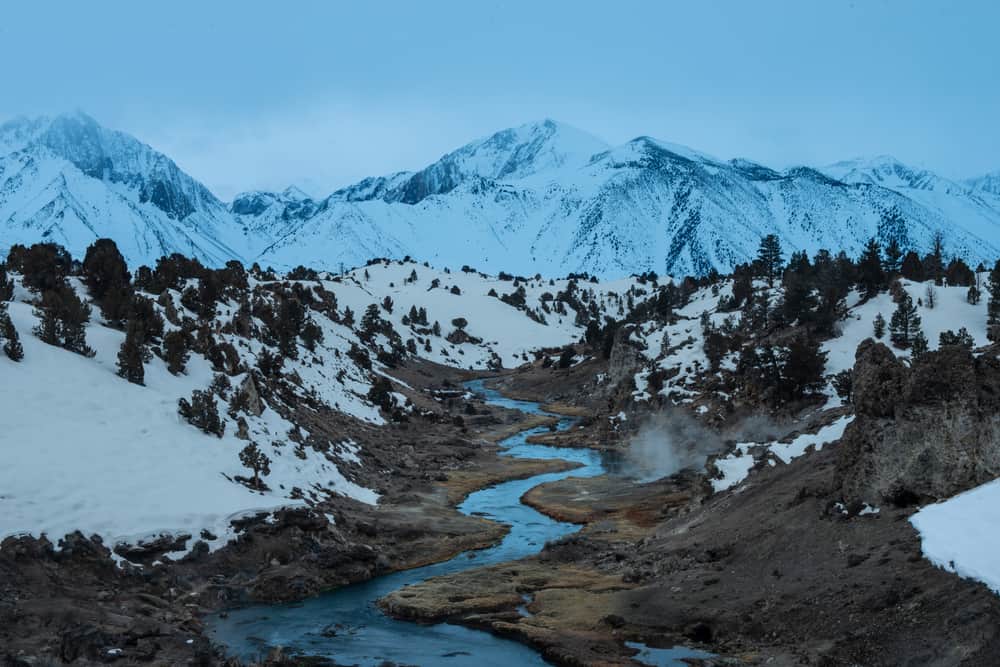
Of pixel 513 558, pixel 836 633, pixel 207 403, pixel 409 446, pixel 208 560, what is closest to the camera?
pixel 836 633

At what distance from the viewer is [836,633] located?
66.1 feet

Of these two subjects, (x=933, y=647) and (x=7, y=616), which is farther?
(x=7, y=616)

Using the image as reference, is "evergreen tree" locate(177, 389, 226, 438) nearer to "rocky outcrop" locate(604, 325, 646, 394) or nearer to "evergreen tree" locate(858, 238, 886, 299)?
"rocky outcrop" locate(604, 325, 646, 394)

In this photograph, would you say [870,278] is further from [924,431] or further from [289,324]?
[289,324]

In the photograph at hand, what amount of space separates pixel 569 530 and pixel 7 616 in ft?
84.1

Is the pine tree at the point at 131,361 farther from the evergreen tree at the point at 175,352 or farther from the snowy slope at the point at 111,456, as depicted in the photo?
the evergreen tree at the point at 175,352

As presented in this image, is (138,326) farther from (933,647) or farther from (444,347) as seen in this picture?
(444,347)

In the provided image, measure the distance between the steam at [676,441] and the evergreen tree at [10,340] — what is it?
3597 centimetres

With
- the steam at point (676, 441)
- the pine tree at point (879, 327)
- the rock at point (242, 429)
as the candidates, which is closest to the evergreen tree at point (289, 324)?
the rock at point (242, 429)

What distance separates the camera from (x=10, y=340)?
34031 mm

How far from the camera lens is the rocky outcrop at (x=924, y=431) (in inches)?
913

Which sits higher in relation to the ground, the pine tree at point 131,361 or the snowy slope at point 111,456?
the pine tree at point 131,361

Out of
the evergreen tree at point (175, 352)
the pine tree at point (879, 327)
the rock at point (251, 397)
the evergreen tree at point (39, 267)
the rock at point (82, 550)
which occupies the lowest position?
the rock at point (82, 550)

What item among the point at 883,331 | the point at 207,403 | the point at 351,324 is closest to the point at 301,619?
the point at 207,403
